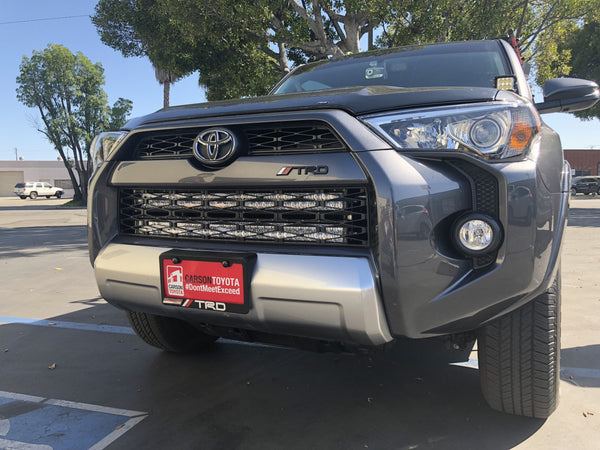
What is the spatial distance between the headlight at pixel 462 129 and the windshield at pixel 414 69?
881 mm

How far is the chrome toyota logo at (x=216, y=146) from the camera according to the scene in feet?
6.07

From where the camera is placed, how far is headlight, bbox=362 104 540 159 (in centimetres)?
164

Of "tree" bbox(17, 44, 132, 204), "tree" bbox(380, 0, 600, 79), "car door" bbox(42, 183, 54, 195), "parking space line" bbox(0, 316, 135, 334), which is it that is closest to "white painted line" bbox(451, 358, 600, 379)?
"parking space line" bbox(0, 316, 135, 334)

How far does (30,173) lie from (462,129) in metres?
65.5

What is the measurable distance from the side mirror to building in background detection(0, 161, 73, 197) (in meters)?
62.1

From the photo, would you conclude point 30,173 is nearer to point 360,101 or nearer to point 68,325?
point 68,325

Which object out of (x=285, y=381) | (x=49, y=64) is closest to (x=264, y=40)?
→ (x=285, y=381)

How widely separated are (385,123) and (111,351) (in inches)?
100

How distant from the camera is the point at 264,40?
42.5ft

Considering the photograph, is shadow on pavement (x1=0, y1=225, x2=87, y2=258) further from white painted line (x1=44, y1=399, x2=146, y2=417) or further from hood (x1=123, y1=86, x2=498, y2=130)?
hood (x1=123, y1=86, x2=498, y2=130)

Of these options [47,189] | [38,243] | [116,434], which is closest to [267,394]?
[116,434]

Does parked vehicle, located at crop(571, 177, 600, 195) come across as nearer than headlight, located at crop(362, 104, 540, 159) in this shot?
No

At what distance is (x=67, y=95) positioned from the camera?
2889 centimetres

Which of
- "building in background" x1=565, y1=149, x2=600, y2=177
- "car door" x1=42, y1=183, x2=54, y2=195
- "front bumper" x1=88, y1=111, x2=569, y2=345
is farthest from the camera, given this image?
"car door" x1=42, y1=183, x2=54, y2=195
